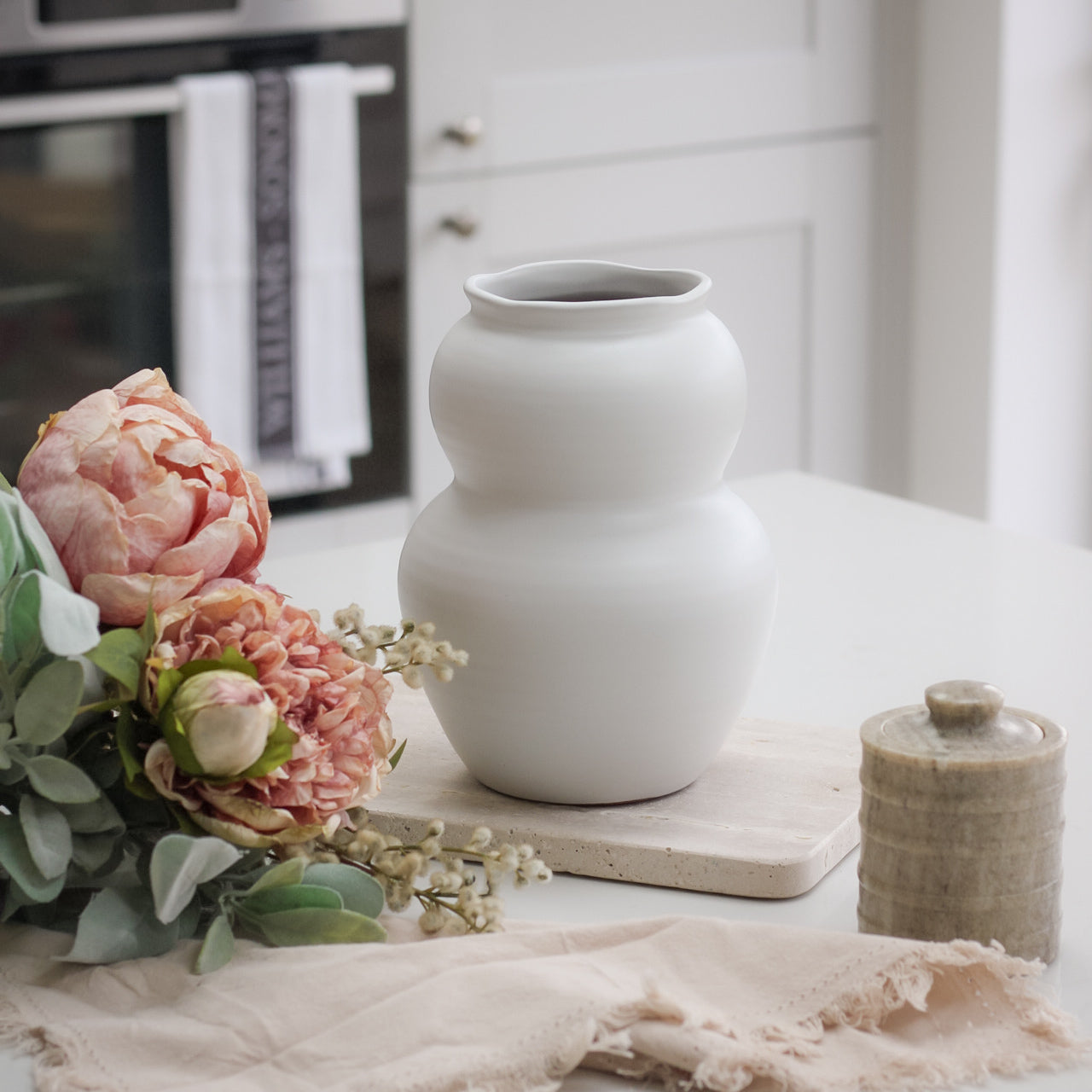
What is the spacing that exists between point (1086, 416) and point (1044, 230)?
311mm

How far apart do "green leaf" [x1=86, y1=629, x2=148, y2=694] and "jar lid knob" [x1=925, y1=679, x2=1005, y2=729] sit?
0.94 ft

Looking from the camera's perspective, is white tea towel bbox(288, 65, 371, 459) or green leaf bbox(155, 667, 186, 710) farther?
white tea towel bbox(288, 65, 371, 459)

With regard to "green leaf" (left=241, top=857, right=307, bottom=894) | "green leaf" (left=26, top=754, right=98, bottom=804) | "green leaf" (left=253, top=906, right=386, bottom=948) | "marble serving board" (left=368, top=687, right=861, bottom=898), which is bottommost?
"marble serving board" (left=368, top=687, right=861, bottom=898)

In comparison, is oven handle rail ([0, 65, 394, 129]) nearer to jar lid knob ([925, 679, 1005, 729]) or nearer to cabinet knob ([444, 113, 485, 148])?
cabinet knob ([444, 113, 485, 148])

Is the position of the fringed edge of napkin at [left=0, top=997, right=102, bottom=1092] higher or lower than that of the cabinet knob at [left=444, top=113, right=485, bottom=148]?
lower

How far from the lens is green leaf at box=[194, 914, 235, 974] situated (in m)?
0.59

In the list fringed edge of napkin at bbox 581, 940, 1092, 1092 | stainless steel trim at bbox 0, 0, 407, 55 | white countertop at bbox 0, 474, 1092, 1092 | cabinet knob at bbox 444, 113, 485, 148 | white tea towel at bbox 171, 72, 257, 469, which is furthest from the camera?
cabinet knob at bbox 444, 113, 485, 148

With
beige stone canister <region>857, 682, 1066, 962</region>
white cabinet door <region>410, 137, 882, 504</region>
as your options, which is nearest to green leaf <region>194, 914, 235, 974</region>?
beige stone canister <region>857, 682, 1066, 962</region>

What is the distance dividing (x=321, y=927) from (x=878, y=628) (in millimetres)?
536

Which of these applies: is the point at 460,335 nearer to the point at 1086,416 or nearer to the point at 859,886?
the point at 859,886

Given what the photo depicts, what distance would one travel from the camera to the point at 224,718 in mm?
550

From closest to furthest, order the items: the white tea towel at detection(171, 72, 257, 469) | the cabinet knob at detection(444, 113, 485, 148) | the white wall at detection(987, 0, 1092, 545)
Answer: the white tea towel at detection(171, 72, 257, 469), the cabinet knob at detection(444, 113, 485, 148), the white wall at detection(987, 0, 1092, 545)

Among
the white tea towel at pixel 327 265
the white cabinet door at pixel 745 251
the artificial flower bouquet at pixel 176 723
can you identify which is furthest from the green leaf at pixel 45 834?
the white cabinet door at pixel 745 251

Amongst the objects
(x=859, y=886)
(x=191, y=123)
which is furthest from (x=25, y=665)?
(x=191, y=123)
